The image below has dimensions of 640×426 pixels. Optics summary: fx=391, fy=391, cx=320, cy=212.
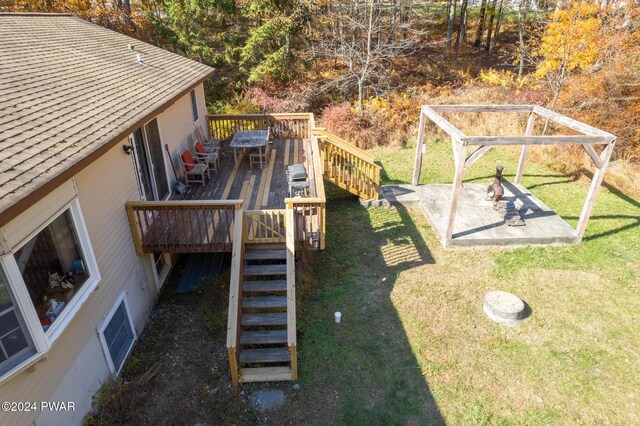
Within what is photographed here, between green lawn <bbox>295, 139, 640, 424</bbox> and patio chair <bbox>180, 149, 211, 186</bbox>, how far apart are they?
370 cm

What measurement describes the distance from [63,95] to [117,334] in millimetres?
4273

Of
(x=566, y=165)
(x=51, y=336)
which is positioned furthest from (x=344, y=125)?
(x=51, y=336)

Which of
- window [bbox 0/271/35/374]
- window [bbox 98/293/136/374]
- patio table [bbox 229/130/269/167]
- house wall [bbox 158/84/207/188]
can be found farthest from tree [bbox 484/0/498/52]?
window [bbox 0/271/35/374]

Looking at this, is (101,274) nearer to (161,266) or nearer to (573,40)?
(161,266)

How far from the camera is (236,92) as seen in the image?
20094 millimetres

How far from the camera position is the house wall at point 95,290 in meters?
4.54

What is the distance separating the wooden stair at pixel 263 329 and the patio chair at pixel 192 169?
3235mm

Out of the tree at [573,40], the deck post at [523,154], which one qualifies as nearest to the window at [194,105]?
the deck post at [523,154]

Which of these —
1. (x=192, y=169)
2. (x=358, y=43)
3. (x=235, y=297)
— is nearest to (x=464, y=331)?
(x=235, y=297)

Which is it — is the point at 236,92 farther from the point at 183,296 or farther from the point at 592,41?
the point at 592,41

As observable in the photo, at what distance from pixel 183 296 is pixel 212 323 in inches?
55.0

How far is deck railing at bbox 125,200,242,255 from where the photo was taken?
24.3 ft

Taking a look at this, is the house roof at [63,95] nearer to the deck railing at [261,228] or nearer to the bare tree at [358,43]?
the deck railing at [261,228]

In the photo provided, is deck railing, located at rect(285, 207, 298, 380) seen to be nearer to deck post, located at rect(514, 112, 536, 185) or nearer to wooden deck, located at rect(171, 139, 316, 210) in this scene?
wooden deck, located at rect(171, 139, 316, 210)
